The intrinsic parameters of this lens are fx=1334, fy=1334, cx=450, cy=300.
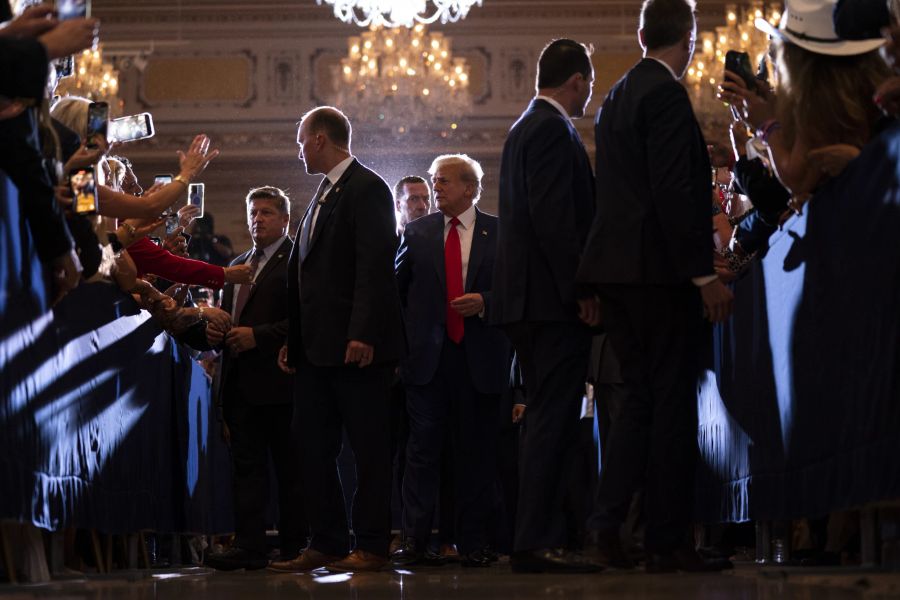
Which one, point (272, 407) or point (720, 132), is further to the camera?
point (720, 132)

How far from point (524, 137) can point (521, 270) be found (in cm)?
38

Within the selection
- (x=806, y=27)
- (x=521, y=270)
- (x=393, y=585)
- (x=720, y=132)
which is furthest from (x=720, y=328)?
(x=720, y=132)

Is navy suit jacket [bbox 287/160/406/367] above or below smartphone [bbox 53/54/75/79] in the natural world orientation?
below

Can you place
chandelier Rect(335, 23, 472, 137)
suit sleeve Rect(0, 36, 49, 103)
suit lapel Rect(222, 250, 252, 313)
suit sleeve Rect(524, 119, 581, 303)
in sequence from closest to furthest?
→ suit sleeve Rect(0, 36, 49, 103) < suit sleeve Rect(524, 119, 581, 303) < suit lapel Rect(222, 250, 252, 313) < chandelier Rect(335, 23, 472, 137)

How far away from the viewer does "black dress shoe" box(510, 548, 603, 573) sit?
3.32 m

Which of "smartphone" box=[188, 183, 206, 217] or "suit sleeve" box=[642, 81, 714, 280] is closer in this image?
"suit sleeve" box=[642, 81, 714, 280]

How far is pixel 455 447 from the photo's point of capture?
16.9 ft

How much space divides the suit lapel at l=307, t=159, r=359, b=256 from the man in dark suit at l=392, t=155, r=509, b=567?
0.71 m

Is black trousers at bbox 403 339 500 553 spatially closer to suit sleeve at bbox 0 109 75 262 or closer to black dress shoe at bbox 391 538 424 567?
black dress shoe at bbox 391 538 424 567

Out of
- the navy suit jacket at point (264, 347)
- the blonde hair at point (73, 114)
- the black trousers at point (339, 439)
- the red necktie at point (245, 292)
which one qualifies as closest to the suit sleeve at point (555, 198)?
the black trousers at point (339, 439)

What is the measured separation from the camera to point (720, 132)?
14.7m

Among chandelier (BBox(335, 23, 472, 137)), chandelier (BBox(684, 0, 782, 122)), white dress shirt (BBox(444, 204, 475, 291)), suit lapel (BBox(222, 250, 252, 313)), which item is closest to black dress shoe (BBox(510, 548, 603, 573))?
white dress shirt (BBox(444, 204, 475, 291))

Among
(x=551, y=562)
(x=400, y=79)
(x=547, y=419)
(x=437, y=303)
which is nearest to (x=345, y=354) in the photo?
(x=547, y=419)

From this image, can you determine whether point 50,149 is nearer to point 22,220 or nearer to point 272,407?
point 22,220
